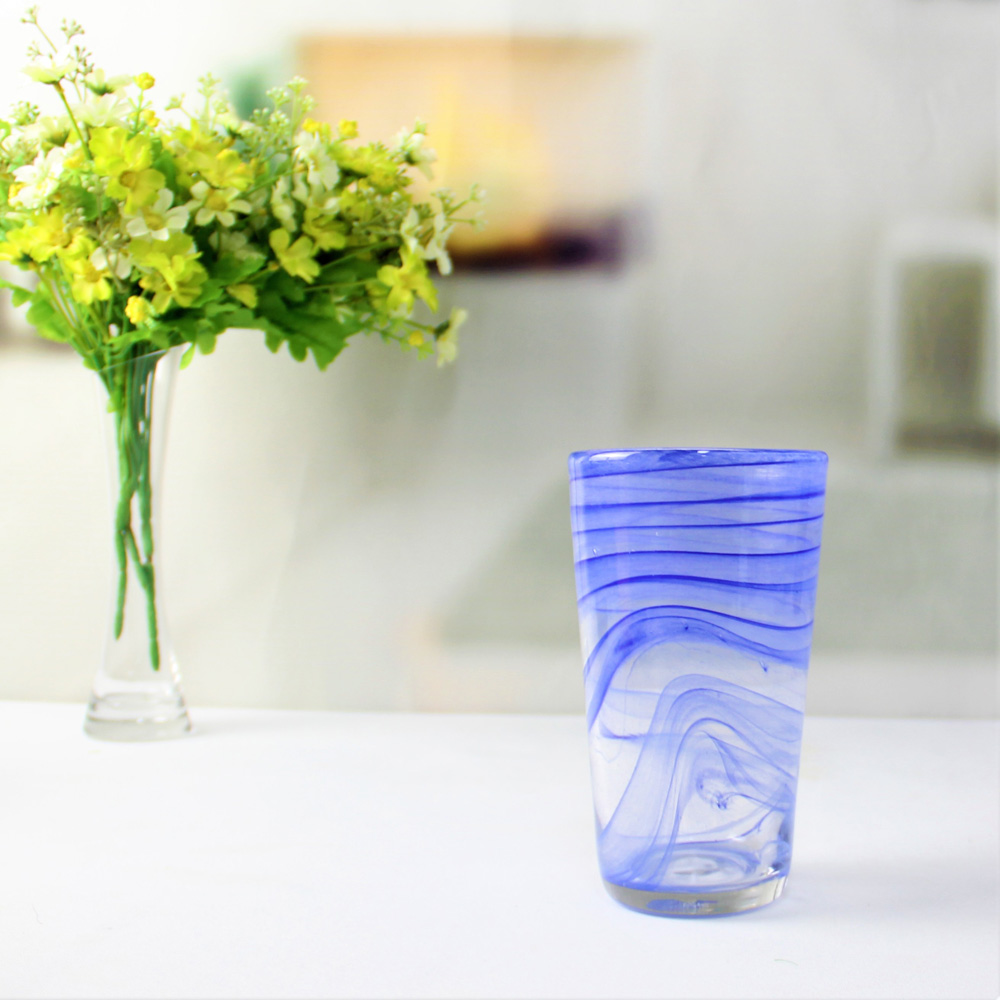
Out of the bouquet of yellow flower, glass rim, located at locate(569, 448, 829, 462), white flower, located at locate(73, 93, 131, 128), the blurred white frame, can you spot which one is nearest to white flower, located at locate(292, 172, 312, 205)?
the bouquet of yellow flower

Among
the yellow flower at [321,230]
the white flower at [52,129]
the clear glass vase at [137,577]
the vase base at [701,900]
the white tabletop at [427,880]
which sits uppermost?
the white flower at [52,129]

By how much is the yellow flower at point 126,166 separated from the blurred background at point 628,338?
23 centimetres

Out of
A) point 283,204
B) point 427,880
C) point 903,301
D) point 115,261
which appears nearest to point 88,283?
point 115,261

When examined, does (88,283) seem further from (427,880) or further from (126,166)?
(427,880)

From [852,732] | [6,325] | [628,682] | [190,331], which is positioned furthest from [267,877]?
[6,325]

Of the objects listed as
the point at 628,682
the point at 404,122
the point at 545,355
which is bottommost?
the point at 628,682

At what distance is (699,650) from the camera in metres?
0.34

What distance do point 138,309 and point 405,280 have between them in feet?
0.55

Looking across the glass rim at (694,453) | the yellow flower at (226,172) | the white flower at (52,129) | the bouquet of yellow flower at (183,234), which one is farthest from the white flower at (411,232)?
the glass rim at (694,453)

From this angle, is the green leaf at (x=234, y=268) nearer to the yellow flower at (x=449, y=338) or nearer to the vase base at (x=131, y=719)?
the yellow flower at (x=449, y=338)

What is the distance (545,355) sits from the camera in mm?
750

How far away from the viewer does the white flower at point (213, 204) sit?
0.57 meters

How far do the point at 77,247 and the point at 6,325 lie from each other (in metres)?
0.27

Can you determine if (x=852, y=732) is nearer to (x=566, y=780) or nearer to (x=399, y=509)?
(x=566, y=780)
